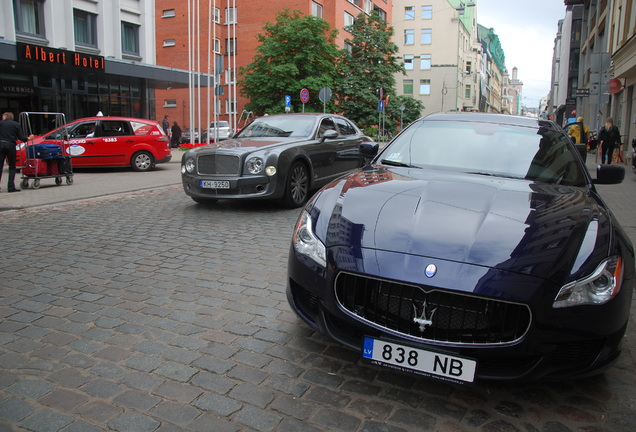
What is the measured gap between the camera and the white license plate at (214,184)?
309 inches

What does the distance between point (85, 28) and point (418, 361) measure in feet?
92.2

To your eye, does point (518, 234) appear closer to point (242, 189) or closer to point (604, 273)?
point (604, 273)

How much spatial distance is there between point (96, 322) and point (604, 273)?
319cm

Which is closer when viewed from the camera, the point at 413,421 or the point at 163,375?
the point at 413,421

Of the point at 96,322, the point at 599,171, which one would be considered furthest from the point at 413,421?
the point at 599,171

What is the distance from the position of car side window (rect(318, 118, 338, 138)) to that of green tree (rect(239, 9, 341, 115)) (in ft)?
81.8

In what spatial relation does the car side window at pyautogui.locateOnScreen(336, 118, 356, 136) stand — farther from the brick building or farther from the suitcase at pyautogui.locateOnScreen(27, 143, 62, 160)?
the brick building

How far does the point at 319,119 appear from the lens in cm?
943

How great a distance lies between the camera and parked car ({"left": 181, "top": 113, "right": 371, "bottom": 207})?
783 centimetres

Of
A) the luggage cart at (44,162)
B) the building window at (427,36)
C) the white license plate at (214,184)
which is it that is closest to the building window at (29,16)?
the luggage cart at (44,162)

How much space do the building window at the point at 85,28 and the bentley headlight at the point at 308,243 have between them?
1036 inches

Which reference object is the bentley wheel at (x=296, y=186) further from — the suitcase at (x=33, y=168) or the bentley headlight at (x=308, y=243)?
the suitcase at (x=33, y=168)

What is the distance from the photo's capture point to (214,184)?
26.0 feet

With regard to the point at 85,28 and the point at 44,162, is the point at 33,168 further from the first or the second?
the point at 85,28
